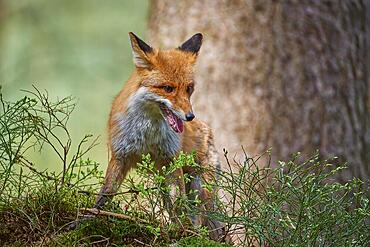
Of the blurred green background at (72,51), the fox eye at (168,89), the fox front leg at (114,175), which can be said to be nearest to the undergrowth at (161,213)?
the fox front leg at (114,175)

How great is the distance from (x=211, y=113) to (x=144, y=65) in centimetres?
203

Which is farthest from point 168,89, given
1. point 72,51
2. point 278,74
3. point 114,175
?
point 72,51

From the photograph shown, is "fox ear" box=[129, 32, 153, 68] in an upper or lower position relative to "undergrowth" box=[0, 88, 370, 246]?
upper

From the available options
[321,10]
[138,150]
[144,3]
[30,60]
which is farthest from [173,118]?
[144,3]

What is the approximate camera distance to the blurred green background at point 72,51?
14.0 metres

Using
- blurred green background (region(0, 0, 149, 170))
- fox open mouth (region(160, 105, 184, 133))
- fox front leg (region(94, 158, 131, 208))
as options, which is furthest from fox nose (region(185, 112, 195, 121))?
blurred green background (region(0, 0, 149, 170))

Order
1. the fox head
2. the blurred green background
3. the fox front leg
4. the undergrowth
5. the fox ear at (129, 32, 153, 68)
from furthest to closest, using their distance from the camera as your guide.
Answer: the blurred green background, the fox ear at (129, 32, 153, 68), the fox head, the fox front leg, the undergrowth

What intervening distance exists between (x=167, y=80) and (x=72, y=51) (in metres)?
11.6

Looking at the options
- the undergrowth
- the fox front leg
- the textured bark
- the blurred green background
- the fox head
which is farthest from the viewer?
the blurred green background

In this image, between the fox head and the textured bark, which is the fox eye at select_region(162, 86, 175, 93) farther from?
the textured bark

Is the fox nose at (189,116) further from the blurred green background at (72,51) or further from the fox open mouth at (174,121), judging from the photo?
the blurred green background at (72,51)

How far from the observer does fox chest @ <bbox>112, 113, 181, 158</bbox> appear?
3965 mm

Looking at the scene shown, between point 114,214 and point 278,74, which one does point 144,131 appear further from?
point 278,74

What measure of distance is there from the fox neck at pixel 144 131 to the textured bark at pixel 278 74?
2018 millimetres
